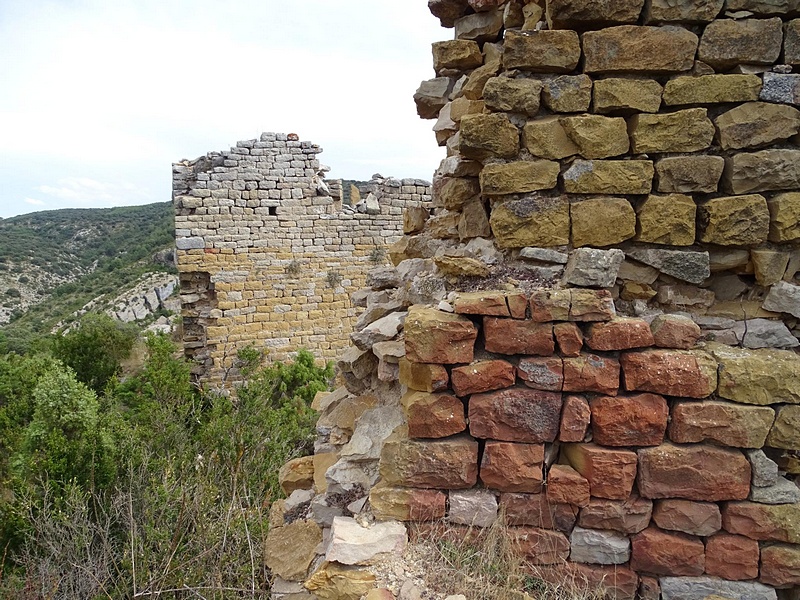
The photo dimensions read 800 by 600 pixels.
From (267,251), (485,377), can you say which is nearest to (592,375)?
(485,377)

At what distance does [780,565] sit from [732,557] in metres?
0.19

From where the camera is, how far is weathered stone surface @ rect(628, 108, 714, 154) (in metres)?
2.16

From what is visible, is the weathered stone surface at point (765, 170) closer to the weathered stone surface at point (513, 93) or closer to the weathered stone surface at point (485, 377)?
the weathered stone surface at point (513, 93)

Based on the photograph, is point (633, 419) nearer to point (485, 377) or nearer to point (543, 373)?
point (543, 373)

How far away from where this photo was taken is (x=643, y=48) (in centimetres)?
216

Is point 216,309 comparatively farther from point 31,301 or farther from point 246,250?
point 31,301

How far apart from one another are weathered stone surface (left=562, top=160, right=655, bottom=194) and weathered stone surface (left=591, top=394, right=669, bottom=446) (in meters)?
0.88

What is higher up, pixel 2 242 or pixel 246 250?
pixel 2 242

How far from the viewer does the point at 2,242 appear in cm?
3353

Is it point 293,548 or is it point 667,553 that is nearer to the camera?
point 667,553

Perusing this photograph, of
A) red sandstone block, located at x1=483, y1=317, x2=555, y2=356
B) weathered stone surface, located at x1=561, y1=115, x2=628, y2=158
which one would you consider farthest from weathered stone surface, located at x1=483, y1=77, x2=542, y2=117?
red sandstone block, located at x1=483, y1=317, x2=555, y2=356

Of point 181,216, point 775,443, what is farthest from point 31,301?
point 775,443

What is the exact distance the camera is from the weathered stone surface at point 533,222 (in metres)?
2.24

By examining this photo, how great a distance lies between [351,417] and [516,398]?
1148 mm
